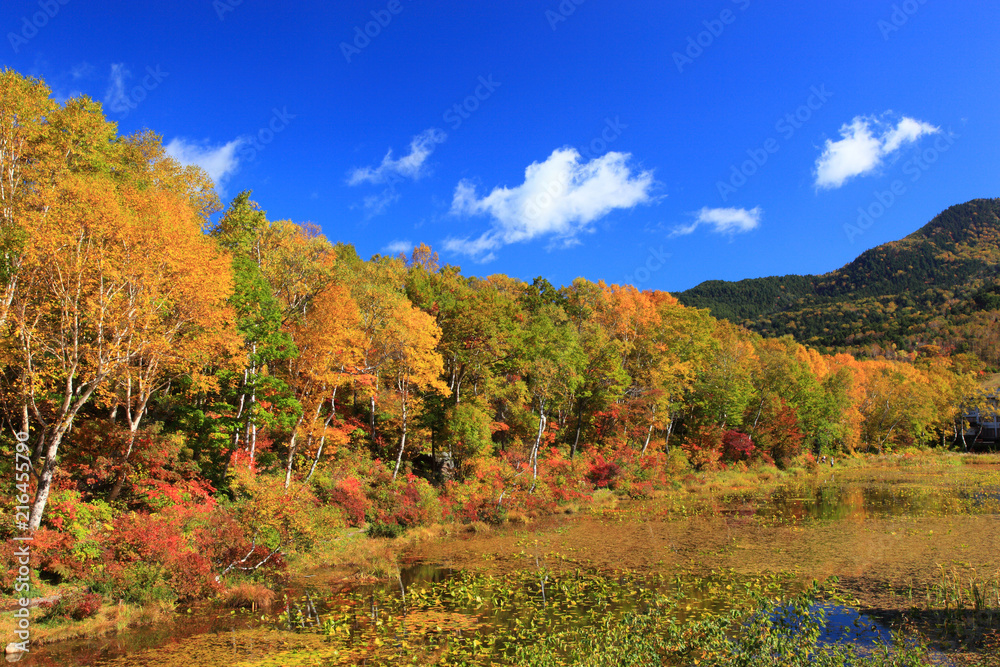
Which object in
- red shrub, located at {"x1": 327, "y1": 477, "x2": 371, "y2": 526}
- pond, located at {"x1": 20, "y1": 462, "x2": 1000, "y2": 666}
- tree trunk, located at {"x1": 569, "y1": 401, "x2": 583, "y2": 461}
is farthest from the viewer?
tree trunk, located at {"x1": 569, "y1": 401, "x2": 583, "y2": 461}

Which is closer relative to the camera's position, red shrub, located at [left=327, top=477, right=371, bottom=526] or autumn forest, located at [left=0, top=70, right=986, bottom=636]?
autumn forest, located at [left=0, top=70, right=986, bottom=636]

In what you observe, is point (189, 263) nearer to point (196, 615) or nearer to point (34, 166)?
point (34, 166)

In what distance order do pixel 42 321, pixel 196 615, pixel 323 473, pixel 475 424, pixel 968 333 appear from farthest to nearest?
pixel 968 333 < pixel 475 424 < pixel 323 473 < pixel 42 321 < pixel 196 615

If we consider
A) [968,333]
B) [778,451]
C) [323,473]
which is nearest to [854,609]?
[323,473]

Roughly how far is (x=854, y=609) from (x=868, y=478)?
47932 millimetres

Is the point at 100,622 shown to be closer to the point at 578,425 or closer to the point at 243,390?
the point at 243,390

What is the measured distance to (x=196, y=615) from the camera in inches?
715

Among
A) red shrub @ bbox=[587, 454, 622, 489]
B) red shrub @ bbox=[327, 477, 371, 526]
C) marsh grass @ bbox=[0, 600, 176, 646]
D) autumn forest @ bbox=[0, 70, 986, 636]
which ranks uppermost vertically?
autumn forest @ bbox=[0, 70, 986, 636]

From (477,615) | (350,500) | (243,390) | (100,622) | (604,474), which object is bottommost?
(604,474)

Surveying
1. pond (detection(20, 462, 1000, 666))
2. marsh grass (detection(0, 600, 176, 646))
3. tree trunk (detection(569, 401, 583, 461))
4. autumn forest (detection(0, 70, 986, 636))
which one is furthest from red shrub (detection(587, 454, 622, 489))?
marsh grass (detection(0, 600, 176, 646))

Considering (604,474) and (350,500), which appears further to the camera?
(604,474)

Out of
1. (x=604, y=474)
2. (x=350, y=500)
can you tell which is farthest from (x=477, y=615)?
(x=604, y=474)

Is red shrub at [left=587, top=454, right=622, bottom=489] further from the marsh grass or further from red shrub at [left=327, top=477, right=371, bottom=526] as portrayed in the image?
the marsh grass

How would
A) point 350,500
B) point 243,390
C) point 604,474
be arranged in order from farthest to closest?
point 604,474, point 350,500, point 243,390
